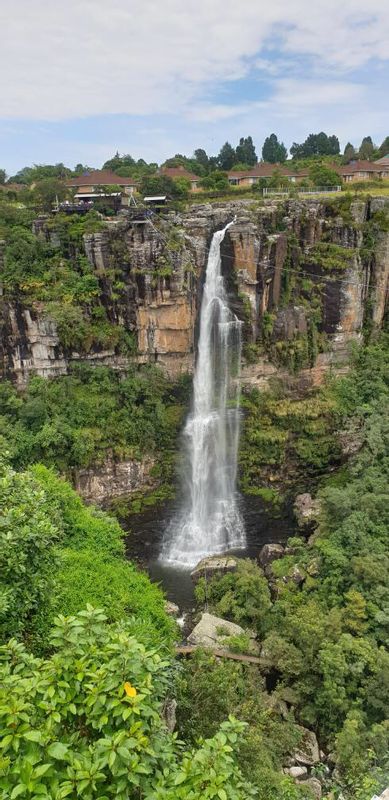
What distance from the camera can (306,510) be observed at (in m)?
18.6

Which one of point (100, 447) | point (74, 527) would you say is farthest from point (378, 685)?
point (100, 447)

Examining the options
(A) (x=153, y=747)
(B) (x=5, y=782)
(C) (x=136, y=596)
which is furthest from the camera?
(C) (x=136, y=596)

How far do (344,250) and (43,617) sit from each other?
60.9ft

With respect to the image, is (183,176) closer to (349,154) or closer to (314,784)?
(349,154)

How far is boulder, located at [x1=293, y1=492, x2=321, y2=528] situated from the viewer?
710 inches

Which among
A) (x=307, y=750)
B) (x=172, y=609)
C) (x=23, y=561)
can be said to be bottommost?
(x=172, y=609)

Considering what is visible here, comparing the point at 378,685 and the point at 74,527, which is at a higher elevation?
the point at 74,527

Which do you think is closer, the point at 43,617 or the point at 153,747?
the point at 153,747

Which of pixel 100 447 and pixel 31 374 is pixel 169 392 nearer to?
pixel 100 447

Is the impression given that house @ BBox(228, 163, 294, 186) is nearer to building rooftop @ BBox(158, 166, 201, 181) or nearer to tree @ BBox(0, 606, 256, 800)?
building rooftop @ BBox(158, 166, 201, 181)

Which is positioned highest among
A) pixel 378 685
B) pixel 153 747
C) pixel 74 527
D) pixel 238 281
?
pixel 238 281

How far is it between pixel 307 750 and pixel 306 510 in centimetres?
888

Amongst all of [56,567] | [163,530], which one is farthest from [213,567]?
[56,567]

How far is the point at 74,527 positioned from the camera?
37.0ft
